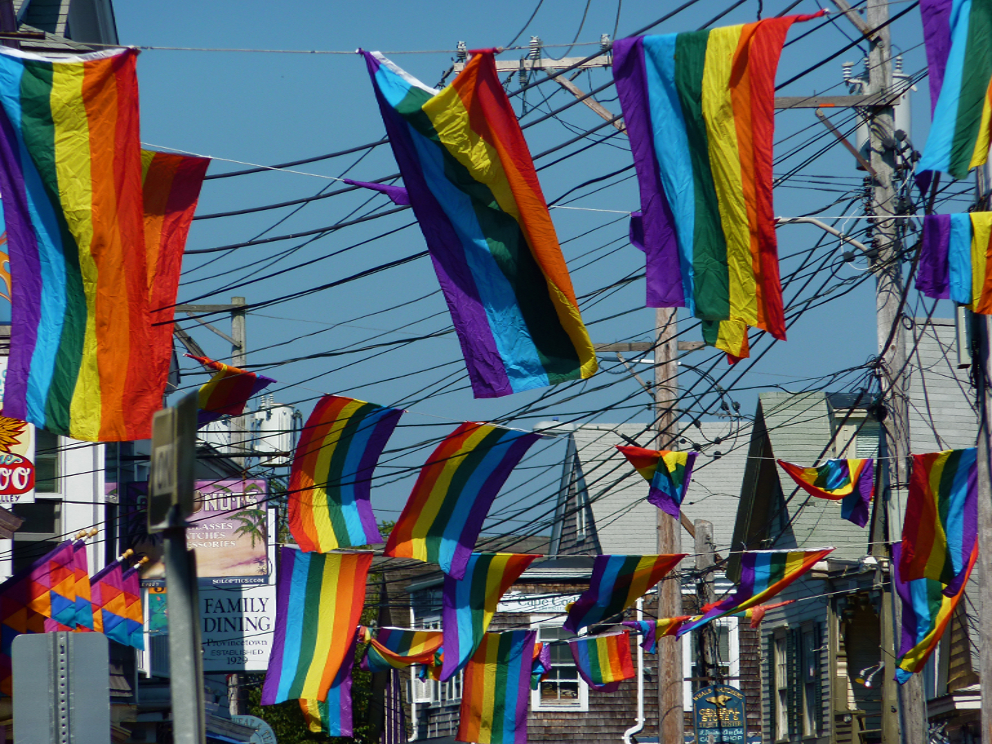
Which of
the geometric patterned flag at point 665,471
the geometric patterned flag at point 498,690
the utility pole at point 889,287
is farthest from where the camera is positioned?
the geometric patterned flag at point 498,690

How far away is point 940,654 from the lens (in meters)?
18.7

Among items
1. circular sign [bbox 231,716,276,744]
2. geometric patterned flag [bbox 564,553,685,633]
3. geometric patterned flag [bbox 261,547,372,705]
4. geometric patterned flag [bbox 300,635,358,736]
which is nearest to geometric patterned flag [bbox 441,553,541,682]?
geometric patterned flag [bbox 564,553,685,633]

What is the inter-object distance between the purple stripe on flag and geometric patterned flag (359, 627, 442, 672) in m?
11.4

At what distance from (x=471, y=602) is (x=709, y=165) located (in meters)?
7.21

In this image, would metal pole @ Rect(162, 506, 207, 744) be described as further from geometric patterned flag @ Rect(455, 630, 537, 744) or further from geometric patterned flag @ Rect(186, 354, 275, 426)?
geometric patterned flag @ Rect(455, 630, 537, 744)

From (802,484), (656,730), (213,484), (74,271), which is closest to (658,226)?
(74,271)

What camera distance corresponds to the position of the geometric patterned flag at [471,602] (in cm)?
1418

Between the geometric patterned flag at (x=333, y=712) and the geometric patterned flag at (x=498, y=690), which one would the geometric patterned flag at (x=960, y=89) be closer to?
the geometric patterned flag at (x=498, y=690)

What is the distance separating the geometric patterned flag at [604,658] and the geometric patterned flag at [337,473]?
6.55 m

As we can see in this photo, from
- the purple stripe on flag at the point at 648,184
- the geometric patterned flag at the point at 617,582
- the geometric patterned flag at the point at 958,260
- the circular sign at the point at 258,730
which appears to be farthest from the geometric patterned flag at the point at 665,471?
the circular sign at the point at 258,730

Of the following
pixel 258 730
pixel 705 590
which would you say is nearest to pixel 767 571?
pixel 705 590

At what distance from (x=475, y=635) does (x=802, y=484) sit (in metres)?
3.84

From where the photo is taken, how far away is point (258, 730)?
85.0 ft

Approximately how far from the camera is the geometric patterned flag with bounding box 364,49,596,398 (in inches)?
342
